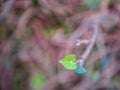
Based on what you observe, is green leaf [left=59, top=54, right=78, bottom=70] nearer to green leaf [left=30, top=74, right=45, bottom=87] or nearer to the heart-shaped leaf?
the heart-shaped leaf

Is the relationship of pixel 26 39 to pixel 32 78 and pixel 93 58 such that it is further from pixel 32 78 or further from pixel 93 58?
pixel 93 58

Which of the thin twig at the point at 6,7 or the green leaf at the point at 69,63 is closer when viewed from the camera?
the green leaf at the point at 69,63

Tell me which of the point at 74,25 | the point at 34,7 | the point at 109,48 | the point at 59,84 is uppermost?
the point at 34,7

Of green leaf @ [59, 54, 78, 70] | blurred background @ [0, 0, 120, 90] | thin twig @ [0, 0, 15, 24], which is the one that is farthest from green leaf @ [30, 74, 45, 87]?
green leaf @ [59, 54, 78, 70]

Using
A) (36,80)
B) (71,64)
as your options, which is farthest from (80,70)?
(36,80)

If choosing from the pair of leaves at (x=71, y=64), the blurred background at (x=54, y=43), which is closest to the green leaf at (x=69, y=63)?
the pair of leaves at (x=71, y=64)

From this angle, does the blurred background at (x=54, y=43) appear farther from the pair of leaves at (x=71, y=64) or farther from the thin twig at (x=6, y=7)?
the pair of leaves at (x=71, y=64)

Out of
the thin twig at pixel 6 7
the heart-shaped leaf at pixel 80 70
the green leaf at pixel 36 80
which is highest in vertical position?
the thin twig at pixel 6 7

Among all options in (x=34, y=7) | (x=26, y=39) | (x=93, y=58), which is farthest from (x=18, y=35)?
(x=93, y=58)
